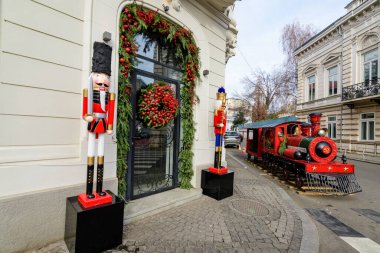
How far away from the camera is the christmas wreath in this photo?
472 centimetres

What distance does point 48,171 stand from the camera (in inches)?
134


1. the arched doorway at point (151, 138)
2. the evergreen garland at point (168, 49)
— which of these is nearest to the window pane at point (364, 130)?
the evergreen garland at point (168, 49)

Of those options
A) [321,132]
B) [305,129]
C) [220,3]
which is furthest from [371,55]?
[220,3]

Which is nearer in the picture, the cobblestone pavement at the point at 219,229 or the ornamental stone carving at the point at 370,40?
the cobblestone pavement at the point at 219,229

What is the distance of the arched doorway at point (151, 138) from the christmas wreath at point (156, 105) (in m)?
0.29

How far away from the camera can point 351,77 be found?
18.4 m

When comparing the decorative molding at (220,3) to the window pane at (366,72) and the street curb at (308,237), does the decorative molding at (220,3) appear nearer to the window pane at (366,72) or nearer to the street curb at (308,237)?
the street curb at (308,237)

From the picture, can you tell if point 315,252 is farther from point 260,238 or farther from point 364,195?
point 364,195

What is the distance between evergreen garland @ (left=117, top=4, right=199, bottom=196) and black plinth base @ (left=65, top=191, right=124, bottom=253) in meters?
1.28

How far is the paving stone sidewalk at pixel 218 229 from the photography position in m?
3.40

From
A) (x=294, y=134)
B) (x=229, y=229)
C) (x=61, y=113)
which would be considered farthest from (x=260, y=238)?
(x=294, y=134)

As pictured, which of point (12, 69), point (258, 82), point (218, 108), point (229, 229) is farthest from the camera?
Result: point (258, 82)

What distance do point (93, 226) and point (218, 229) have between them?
2086 millimetres

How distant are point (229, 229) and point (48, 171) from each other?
3.13 m
